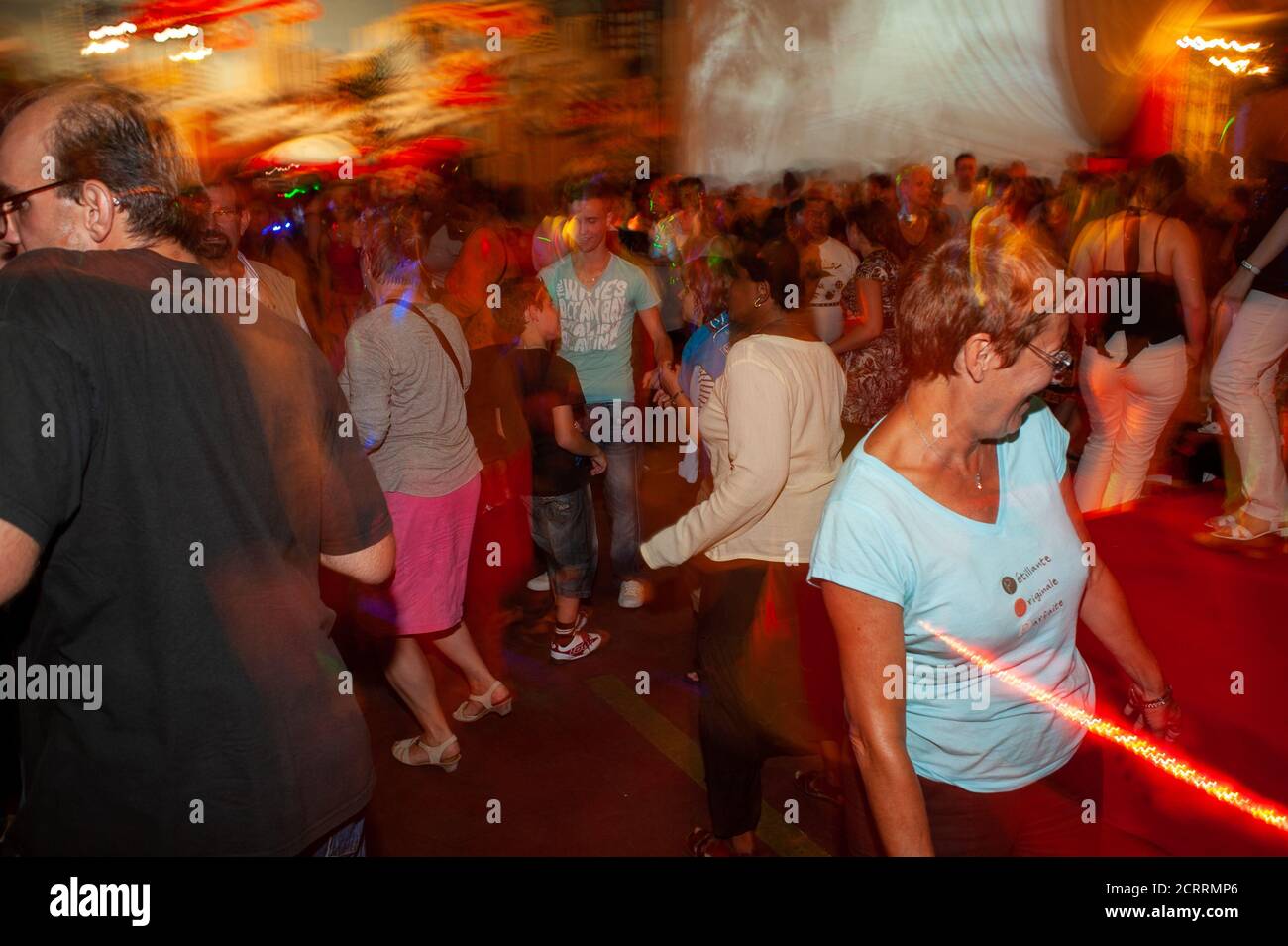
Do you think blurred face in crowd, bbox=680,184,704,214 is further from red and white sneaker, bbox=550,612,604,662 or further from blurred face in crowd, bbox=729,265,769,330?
blurred face in crowd, bbox=729,265,769,330

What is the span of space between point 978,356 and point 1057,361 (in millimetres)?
180

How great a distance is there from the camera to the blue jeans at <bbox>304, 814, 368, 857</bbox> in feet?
6.00

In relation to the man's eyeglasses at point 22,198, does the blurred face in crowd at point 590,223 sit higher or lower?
higher

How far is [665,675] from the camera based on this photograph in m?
4.77

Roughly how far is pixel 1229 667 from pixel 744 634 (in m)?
2.58

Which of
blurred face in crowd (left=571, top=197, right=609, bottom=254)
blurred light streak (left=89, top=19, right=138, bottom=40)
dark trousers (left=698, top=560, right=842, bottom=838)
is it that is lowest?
dark trousers (left=698, top=560, right=842, bottom=838)

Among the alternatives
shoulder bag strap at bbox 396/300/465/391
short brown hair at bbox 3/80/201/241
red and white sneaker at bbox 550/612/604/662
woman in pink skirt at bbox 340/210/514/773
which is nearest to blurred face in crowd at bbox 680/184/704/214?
red and white sneaker at bbox 550/612/604/662

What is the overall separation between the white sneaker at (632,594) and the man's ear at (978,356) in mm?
3748

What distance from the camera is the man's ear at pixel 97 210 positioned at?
5.52 feet

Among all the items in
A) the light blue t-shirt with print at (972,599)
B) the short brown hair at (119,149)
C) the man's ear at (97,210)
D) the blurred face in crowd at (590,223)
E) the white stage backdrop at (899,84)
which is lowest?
the light blue t-shirt with print at (972,599)

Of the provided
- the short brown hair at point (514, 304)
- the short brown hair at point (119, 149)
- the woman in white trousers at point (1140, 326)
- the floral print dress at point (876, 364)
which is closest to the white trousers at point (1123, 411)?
the woman in white trousers at point (1140, 326)

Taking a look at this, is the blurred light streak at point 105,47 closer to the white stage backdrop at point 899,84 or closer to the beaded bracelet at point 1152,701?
the white stage backdrop at point 899,84

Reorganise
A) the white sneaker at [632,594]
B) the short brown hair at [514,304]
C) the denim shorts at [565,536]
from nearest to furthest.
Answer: the short brown hair at [514,304], the denim shorts at [565,536], the white sneaker at [632,594]

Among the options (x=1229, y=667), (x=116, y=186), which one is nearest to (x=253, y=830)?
(x=116, y=186)
